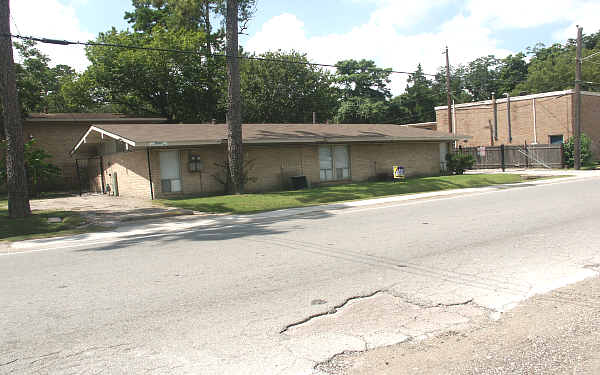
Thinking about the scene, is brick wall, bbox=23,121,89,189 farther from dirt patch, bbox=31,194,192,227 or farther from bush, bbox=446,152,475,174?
bush, bbox=446,152,475,174

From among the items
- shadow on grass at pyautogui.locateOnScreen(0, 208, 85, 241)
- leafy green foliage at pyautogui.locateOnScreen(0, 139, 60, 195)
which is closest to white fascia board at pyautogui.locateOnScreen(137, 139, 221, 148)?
shadow on grass at pyautogui.locateOnScreen(0, 208, 85, 241)

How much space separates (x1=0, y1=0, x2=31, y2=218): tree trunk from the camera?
14.5 metres

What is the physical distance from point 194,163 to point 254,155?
2967mm

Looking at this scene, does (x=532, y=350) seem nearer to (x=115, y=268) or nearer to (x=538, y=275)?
(x=538, y=275)

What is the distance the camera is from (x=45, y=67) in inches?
2099

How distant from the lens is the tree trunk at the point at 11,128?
14.5 m

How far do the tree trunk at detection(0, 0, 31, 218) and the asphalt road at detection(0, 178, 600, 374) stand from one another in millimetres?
5969

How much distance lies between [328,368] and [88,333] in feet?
8.26

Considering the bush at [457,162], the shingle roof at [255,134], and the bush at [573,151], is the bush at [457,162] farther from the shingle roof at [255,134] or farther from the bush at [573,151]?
the bush at [573,151]

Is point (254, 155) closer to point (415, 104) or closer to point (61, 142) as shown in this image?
point (61, 142)

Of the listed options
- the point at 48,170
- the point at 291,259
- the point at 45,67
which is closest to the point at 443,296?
the point at 291,259

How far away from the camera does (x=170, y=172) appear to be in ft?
66.9

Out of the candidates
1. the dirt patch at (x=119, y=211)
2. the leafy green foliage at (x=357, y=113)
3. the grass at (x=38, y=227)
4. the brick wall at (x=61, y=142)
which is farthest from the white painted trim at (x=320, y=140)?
the leafy green foliage at (x=357, y=113)

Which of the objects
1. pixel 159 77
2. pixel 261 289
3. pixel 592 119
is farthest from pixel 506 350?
pixel 592 119
